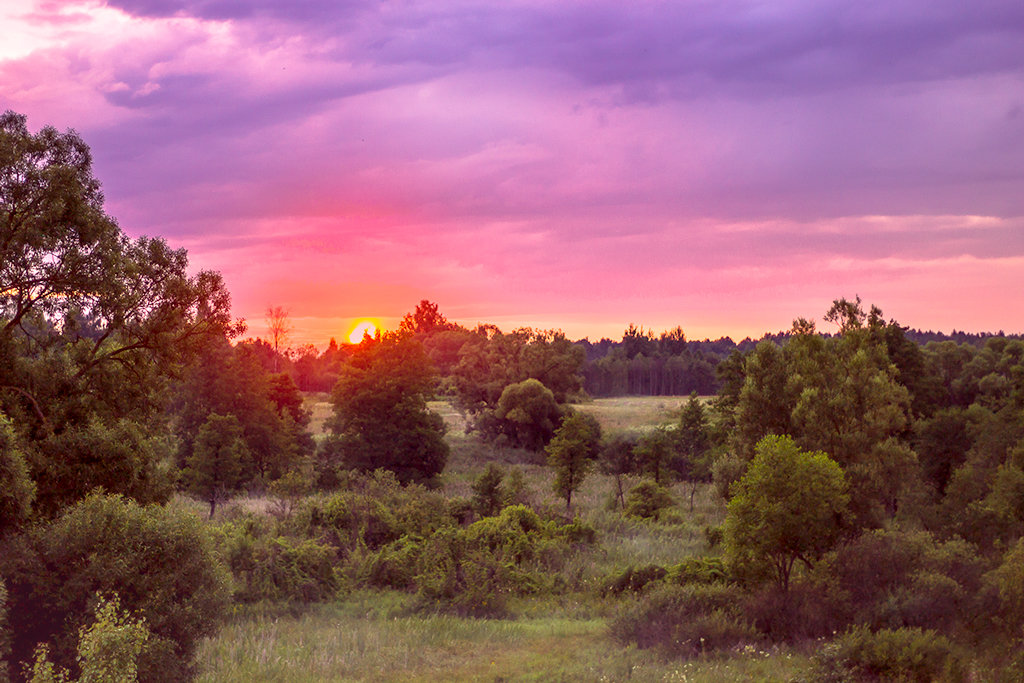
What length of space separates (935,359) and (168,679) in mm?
67158

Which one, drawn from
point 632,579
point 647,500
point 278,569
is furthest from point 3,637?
point 647,500

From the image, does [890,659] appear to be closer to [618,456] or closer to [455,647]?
[455,647]

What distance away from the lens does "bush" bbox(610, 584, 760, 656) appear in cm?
1848

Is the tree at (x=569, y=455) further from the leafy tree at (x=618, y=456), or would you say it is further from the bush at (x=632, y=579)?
the leafy tree at (x=618, y=456)

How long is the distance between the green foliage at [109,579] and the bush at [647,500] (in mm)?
24719

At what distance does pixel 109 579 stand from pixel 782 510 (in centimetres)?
1566

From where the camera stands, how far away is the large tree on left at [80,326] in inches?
622

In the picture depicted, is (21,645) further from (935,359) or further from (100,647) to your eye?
(935,359)

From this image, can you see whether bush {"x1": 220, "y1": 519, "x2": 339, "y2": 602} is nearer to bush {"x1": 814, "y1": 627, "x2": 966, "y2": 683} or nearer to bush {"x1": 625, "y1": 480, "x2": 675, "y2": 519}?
bush {"x1": 814, "y1": 627, "x2": 966, "y2": 683}

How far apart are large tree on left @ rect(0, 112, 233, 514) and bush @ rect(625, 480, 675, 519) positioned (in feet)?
75.0

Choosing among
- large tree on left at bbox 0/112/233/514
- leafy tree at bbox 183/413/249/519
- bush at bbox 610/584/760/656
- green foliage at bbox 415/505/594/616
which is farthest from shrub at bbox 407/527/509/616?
leafy tree at bbox 183/413/249/519

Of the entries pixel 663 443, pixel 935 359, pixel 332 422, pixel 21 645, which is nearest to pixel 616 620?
pixel 21 645

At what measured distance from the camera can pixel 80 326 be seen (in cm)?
1842

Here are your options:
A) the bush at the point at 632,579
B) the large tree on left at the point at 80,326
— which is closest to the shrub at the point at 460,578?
the bush at the point at 632,579
